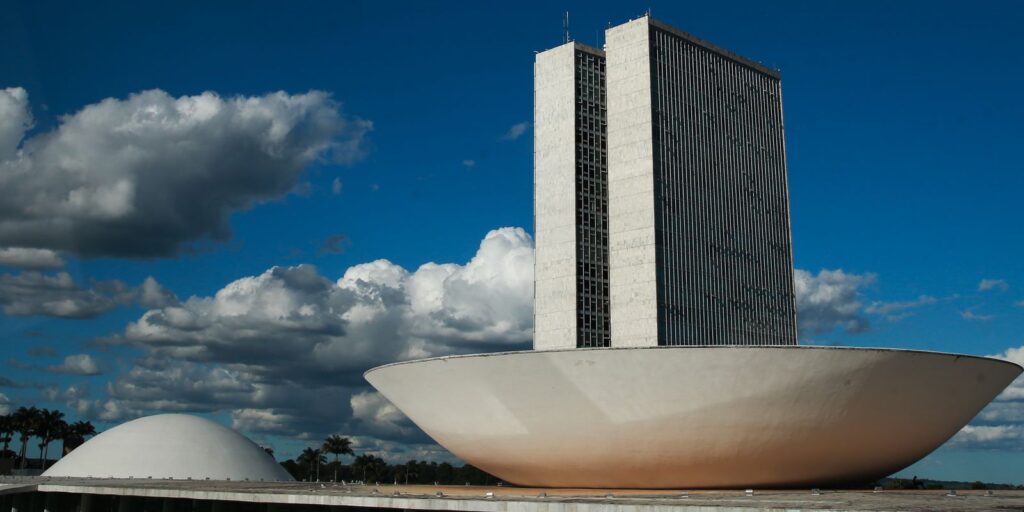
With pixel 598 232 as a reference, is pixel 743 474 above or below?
below

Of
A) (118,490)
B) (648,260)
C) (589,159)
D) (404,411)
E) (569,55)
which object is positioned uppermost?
(569,55)

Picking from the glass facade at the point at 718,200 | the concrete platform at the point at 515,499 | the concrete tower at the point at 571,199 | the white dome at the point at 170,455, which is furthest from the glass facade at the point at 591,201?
the concrete platform at the point at 515,499

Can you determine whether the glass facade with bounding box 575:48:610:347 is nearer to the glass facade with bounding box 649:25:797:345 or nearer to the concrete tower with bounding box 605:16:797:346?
the concrete tower with bounding box 605:16:797:346

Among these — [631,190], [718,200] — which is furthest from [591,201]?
[718,200]

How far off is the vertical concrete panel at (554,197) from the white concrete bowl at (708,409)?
4924cm

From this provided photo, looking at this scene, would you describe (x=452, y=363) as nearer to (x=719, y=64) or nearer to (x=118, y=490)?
(x=118, y=490)

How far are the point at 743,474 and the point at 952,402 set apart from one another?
8.97 meters

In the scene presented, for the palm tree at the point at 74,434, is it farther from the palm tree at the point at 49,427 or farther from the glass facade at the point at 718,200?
the glass facade at the point at 718,200

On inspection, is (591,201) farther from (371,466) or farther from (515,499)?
(515,499)

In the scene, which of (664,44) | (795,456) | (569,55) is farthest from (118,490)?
(664,44)

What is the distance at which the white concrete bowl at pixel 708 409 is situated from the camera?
3262 cm

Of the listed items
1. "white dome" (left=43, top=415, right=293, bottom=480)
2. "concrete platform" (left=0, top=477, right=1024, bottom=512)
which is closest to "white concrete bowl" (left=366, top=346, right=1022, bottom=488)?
"concrete platform" (left=0, top=477, right=1024, bottom=512)

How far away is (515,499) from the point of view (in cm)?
2827

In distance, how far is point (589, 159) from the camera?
90062 millimetres
